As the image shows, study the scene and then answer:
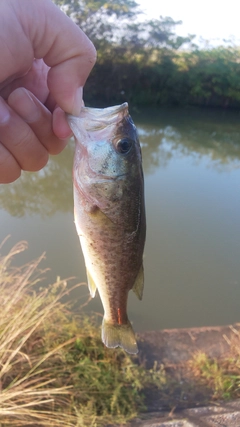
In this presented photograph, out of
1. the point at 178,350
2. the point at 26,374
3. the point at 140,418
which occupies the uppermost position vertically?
the point at 26,374

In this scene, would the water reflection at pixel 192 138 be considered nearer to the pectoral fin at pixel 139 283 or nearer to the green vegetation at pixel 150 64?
the green vegetation at pixel 150 64

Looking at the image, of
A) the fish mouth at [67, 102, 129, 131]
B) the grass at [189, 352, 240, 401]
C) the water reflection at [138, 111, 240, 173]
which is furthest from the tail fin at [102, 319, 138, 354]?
the water reflection at [138, 111, 240, 173]

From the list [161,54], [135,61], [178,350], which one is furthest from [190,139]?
[178,350]

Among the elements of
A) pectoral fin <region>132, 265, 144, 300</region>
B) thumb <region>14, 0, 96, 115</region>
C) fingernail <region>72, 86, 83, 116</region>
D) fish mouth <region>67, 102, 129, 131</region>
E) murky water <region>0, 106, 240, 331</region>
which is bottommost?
murky water <region>0, 106, 240, 331</region>

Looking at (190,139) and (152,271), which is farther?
(190,139)

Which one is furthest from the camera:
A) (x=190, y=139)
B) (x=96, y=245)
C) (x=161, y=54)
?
(x=161, y=54)

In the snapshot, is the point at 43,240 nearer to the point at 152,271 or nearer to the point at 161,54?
the point at 152,271

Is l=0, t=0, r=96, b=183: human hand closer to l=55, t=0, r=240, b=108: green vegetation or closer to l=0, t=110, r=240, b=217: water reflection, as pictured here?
l=0, t=110, r=240, b=217: water reflection
